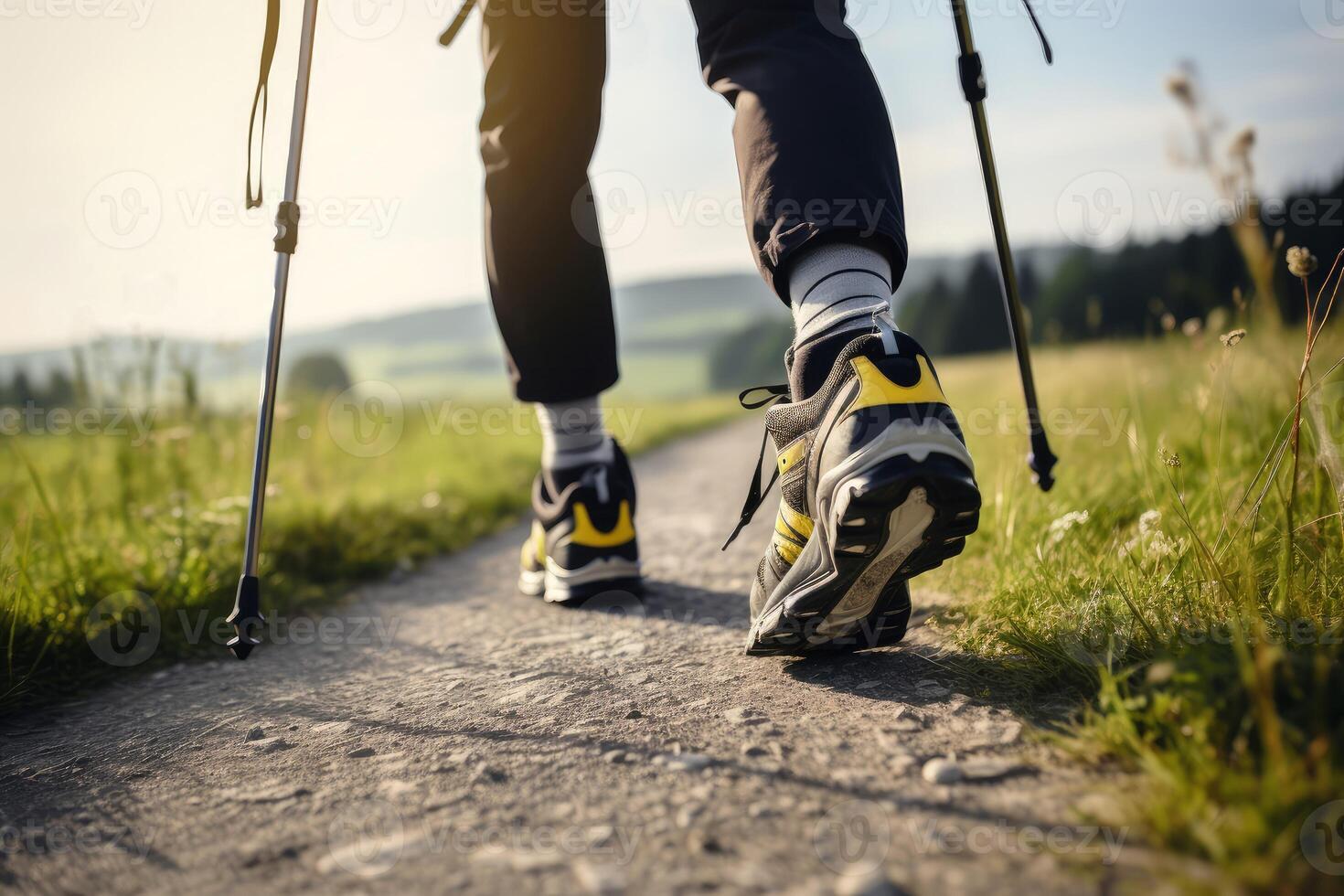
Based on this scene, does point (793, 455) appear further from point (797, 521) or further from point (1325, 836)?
point (1325, 836)

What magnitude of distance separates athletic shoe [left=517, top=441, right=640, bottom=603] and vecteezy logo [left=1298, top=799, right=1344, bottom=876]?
5.20ft

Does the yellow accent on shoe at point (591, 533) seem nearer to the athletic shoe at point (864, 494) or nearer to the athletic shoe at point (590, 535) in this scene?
the athletic shoe at point (590, 535)

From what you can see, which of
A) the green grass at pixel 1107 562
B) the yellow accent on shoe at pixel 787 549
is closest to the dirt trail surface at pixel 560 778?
the green grass at pixel 1107 562

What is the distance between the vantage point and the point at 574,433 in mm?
2191

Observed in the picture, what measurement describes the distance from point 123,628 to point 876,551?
194 cm

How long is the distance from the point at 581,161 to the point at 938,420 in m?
1.32

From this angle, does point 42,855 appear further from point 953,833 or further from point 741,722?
point 953,833

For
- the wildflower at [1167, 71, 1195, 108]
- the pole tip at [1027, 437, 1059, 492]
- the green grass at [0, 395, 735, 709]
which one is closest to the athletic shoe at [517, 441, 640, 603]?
the green grass at [0, 395, 735, 709]

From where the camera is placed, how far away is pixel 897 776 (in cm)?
106

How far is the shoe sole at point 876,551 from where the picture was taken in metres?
1.15

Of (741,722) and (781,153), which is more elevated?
(781,153)

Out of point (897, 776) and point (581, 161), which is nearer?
point (897, 776)

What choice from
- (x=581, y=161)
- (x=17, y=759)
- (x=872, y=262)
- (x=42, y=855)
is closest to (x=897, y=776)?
(x=872, y=262)

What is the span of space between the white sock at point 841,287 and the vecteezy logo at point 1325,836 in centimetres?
82
